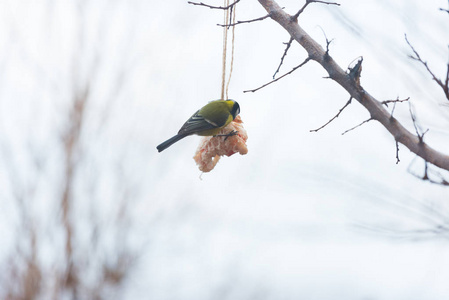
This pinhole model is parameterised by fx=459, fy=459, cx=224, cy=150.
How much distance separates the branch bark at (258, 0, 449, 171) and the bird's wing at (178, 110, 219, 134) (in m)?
0.61

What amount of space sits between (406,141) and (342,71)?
293 mm

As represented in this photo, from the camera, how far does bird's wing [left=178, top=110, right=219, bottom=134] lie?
2.02 meters

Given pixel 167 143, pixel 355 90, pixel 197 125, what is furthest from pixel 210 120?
pixel 355 90

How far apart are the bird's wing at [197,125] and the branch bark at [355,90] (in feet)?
2.00

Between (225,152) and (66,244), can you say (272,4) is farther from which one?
(66,244)

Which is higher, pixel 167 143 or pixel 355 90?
pixel 167 143

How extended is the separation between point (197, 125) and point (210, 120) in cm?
7

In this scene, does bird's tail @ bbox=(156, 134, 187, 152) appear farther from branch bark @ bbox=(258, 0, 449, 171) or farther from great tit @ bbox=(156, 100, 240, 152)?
branch bark @ bbox=(258, 0, 449, 171)

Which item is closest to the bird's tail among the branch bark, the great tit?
the great tit

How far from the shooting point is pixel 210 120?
2031 mm

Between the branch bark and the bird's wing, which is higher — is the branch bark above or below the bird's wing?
below

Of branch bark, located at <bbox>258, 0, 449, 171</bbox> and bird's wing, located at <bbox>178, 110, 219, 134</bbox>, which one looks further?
bird's wing, located at <bbox>178, 110, 219, 134</bbox>

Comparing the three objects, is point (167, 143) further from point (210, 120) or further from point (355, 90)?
point (355, 90)

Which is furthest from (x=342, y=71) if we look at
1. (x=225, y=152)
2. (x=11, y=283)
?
(x=11, y=283)
